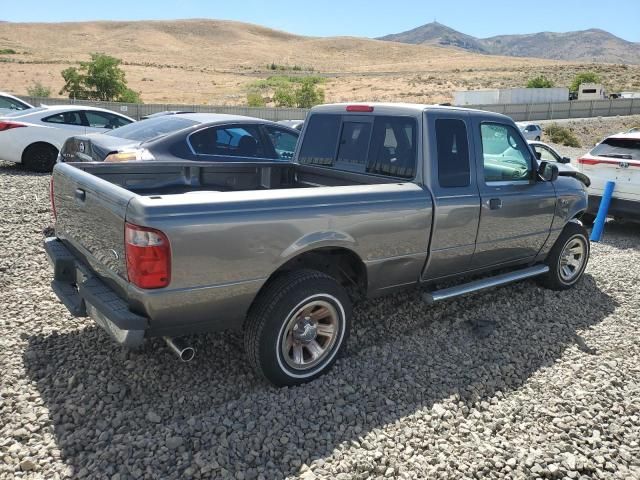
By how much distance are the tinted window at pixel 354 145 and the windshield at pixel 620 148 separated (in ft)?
18.8

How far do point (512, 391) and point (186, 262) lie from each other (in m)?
2.46

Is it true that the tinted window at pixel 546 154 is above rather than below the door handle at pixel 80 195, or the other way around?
below

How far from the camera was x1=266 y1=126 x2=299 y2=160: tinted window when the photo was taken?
26.7 ft

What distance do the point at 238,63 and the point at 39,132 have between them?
108479 millimetres

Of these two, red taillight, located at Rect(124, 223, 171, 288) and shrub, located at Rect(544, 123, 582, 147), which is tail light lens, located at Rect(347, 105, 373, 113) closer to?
red taillight, located at Rect(124, 223, 171, 288)

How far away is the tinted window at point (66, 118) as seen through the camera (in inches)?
435

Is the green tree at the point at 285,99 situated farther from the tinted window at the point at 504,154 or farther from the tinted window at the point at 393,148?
the tinted window at the point at 393,148

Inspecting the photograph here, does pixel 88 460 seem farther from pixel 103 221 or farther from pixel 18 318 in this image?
pixel 18 318

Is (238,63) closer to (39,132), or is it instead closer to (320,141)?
(39,132)

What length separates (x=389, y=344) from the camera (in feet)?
14.6

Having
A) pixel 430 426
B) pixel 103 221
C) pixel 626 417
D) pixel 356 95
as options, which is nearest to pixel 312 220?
pixel 103 221

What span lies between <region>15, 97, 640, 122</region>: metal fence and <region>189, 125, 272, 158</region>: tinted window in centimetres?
2222

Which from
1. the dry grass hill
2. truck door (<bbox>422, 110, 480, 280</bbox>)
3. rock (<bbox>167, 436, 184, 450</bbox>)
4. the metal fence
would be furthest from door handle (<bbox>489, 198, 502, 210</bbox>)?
the dry grass hill

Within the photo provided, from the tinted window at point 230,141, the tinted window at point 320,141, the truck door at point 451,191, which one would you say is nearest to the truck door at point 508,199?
the truck door at point 451,191
